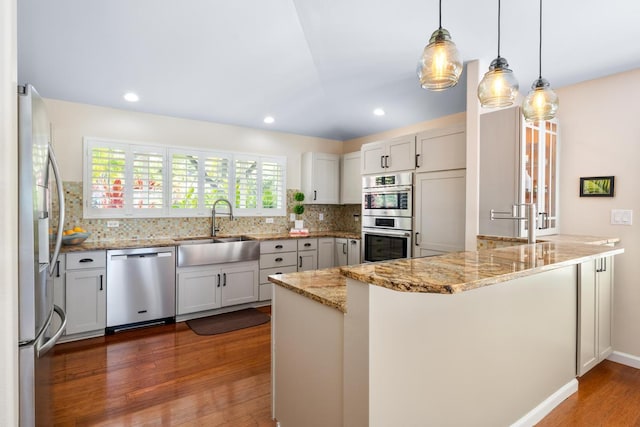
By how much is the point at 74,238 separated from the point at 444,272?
3.44 m

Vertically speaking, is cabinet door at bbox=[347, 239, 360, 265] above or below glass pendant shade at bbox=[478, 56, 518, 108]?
below

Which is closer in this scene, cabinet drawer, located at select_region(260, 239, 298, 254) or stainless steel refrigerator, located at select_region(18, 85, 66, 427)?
stainless steel refrigerator, located at select_region(18, 85, 66, 427)

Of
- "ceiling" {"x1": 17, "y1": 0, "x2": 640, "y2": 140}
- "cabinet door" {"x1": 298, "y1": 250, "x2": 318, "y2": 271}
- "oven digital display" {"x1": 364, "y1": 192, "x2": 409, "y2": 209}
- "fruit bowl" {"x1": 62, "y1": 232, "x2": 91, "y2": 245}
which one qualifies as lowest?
"cabinet door" {"x1": 298, "y1": 250, "x2": 318, "y2": 271}

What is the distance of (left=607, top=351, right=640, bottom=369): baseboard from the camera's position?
107 inches

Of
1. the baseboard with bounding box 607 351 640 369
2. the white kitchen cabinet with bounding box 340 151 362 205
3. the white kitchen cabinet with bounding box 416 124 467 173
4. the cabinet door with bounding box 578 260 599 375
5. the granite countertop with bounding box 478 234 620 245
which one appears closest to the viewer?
the cabinet door with bounding box 578 260 599 375

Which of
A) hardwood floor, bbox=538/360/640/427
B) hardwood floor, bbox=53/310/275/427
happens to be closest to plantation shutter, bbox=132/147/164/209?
hardwood floor, bbox=53/310/275/427

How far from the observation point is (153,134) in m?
4.05

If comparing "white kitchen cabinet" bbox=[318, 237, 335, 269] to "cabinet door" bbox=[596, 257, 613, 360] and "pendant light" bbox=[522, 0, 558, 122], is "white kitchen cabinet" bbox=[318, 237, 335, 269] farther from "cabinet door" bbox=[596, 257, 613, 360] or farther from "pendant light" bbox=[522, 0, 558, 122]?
"pendant light" bbox=[522, 0, 558, 122]

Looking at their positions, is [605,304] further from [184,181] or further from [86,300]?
[86,300]

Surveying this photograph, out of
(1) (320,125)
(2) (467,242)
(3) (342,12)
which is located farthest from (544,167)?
(1) (320,125)

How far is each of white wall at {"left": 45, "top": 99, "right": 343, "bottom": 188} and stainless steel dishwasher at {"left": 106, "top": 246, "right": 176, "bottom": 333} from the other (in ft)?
3.56

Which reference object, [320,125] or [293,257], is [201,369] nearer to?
[293,257]

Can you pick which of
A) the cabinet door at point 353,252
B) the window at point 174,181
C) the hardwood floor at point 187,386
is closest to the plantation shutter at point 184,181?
the window at point 174,181

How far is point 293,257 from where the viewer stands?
177 inches
